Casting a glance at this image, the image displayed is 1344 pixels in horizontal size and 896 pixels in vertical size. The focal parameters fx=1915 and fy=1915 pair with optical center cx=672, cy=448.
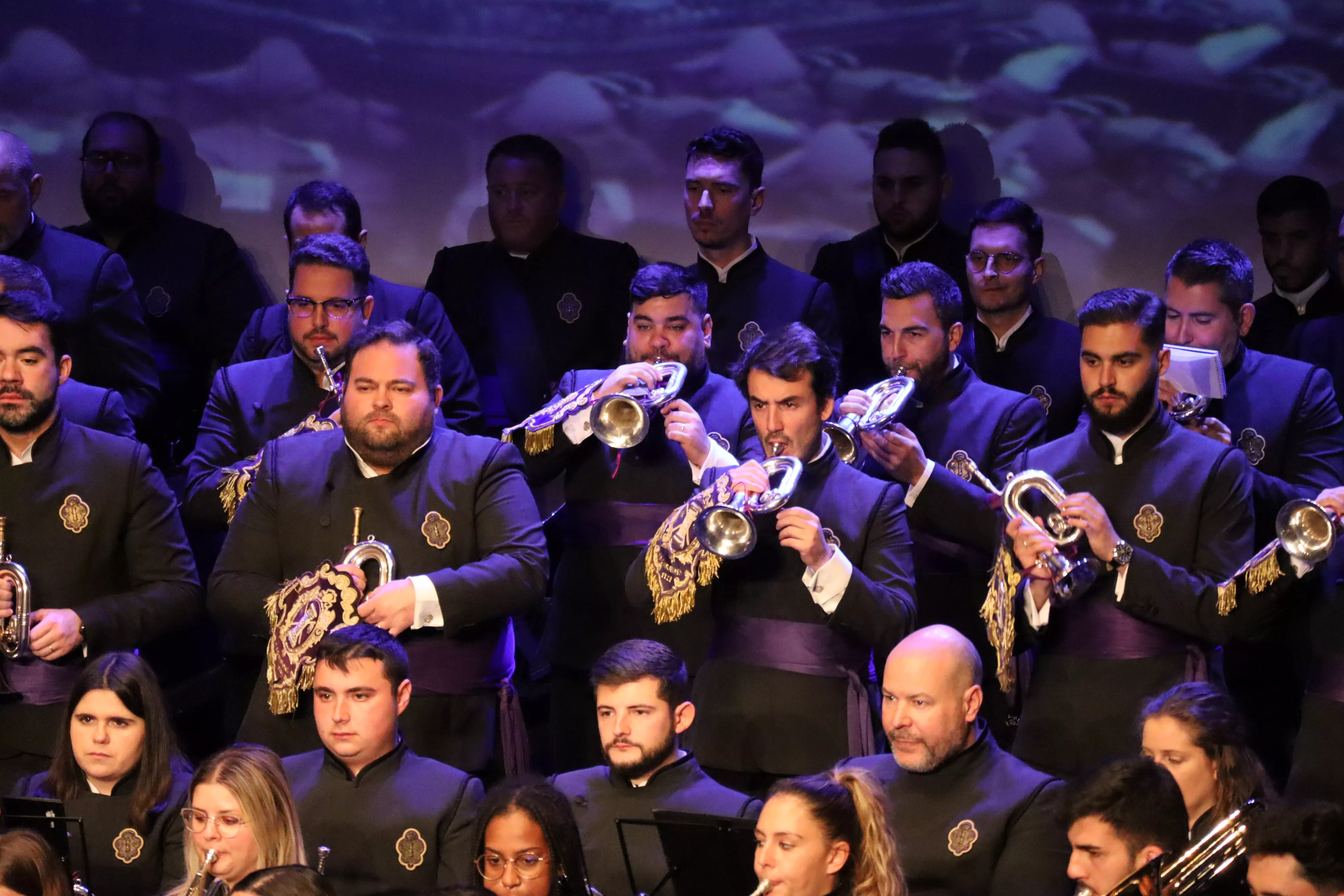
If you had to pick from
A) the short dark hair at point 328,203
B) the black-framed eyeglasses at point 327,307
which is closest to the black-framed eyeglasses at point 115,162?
the short dark hair at point 328,203

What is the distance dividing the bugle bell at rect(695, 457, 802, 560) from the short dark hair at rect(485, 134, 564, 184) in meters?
2.34

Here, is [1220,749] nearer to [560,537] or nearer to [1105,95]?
[560,537]

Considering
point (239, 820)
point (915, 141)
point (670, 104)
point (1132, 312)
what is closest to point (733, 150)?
point (915, 141)

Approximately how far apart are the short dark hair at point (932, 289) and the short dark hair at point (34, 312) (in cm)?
250

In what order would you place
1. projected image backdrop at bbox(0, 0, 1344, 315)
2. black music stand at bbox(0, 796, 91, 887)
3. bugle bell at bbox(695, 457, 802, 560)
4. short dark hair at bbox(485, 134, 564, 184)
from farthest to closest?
projected image backdrop at bbox(0, 0, 1344, 315) → short dark hair at bbox(485, 134, 564, 184) → bugle bell at bbox(695, 457, 802, 560) → black music stand at bbox(0, 796, 91, 887)

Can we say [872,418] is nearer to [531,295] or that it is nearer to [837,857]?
[837,857]

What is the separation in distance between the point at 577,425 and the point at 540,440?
12 centimetres

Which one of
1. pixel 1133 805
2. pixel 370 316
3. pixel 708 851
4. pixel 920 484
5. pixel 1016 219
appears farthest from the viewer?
pixel 1016 219

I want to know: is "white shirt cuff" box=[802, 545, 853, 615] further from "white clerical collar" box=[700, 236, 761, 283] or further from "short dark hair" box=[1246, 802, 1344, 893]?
"white clerical collar" box=[700, 236, 761, 283]

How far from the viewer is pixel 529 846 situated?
15.3 feet

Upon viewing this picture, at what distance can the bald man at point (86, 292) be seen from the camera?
648 cm

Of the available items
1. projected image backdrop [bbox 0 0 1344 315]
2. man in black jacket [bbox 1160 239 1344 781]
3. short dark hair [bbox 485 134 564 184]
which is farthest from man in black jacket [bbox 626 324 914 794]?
projected image backdrop [bbox 0 0 1344 315]

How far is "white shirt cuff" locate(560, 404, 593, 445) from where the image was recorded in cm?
589

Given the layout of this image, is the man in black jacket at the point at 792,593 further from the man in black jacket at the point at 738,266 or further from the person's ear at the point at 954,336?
the man in black jacket at the point at 738,266
